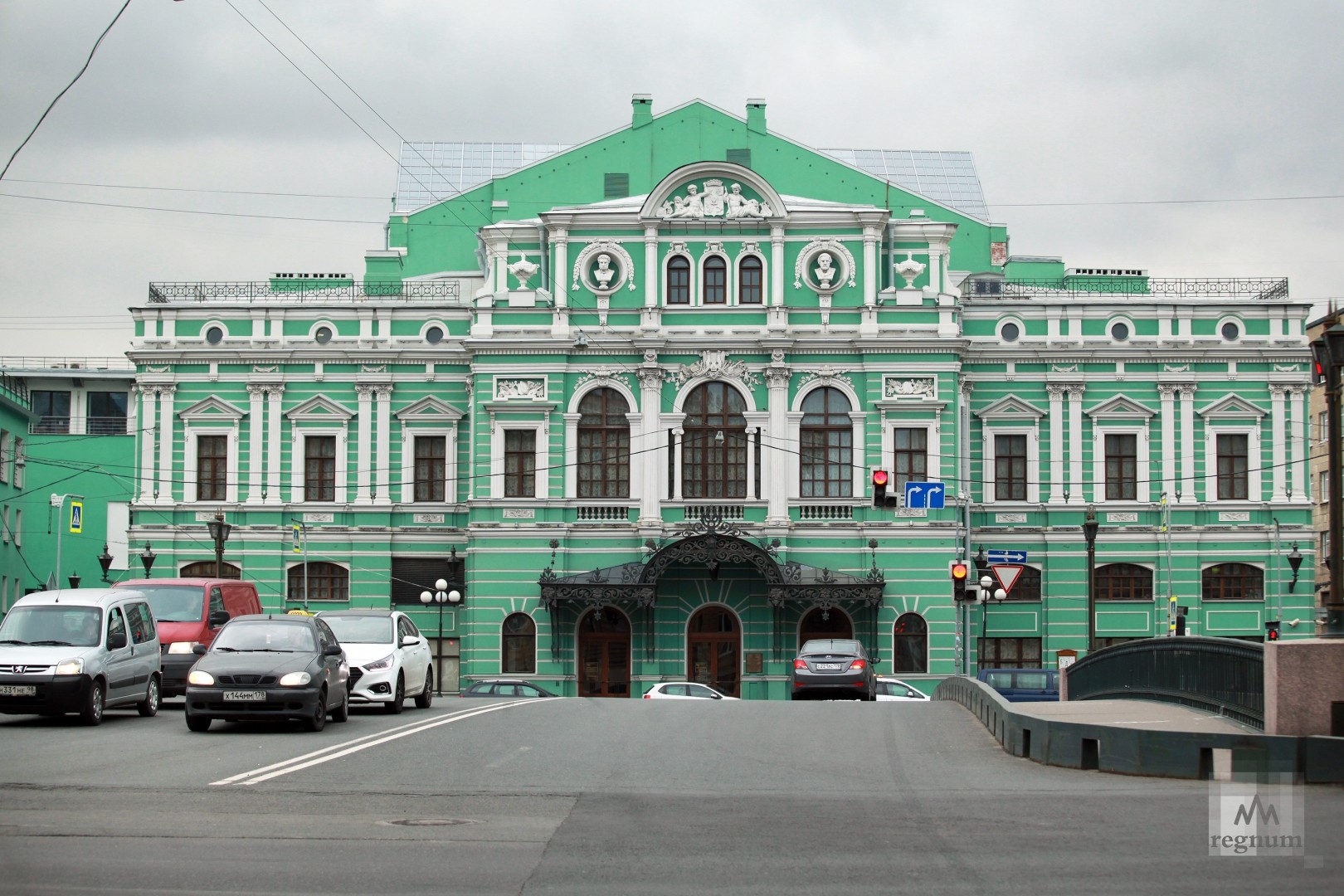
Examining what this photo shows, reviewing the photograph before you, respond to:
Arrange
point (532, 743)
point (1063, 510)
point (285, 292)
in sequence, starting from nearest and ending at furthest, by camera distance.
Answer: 1. point (532, 743)
2. point (1063, 510)
3. point (285, 292)

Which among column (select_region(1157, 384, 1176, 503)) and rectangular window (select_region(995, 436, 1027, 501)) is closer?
column (select_region(1157, 384, 1176, 503))

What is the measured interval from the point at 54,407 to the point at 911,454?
52.3 metres

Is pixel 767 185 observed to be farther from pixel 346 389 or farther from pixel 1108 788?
pixel 1108 788

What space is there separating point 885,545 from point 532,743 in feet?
117

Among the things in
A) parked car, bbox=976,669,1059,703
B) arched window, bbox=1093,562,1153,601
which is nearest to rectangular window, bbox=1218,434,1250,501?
arched window, bbox=1093,562,1153,601

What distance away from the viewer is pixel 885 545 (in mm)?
56281

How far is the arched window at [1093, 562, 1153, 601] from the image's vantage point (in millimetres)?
59750

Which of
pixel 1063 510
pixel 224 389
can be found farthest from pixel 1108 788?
pixel 224 389

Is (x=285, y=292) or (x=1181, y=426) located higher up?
(x=285, y=292)

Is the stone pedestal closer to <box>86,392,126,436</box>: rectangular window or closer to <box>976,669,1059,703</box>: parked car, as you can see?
<box>976,669,1059,703</box>: parked car

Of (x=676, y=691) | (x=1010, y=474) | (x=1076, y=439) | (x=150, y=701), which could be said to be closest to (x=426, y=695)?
(x=150, y=701)

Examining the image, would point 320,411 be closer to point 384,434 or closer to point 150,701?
point 384,434

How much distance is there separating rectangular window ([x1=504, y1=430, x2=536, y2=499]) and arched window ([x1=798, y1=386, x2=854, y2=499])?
344 inches

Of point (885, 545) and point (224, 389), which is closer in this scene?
point (885, 545)
